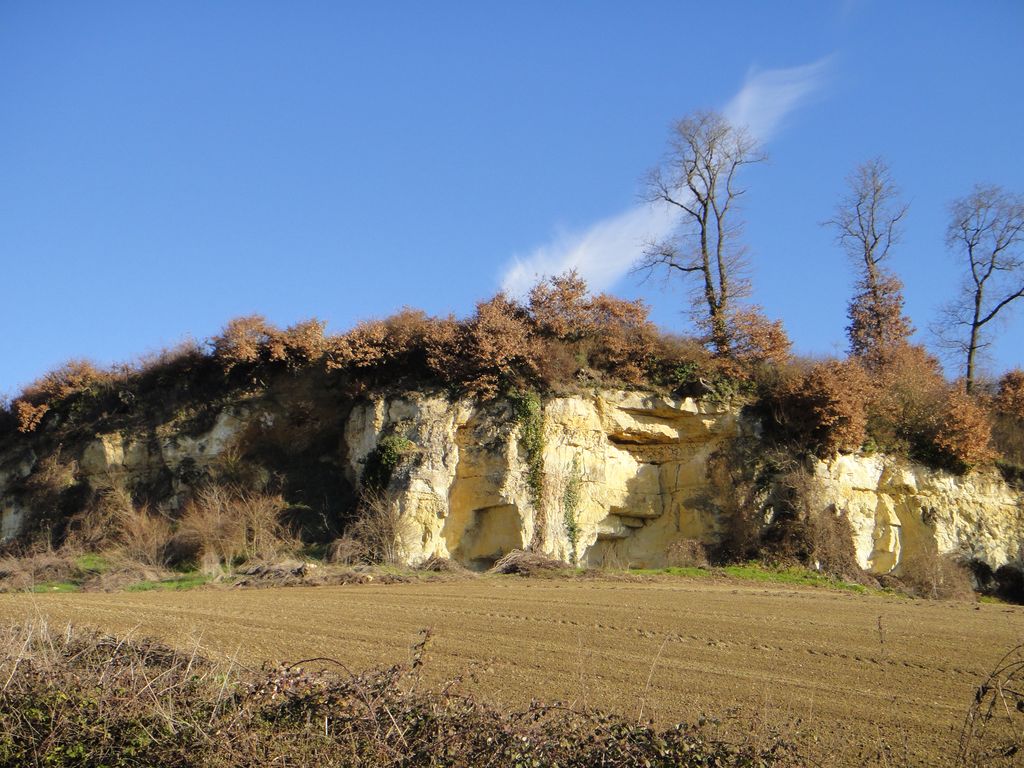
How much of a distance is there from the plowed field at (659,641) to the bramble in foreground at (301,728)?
53.0 inches

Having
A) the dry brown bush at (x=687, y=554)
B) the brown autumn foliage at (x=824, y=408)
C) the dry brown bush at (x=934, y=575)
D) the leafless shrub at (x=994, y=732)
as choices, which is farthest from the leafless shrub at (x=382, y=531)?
the leafless shrub at (x=994, y=732)

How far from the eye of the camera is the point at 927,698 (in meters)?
9.30

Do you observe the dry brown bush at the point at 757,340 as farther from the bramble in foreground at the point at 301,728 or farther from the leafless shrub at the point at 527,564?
the bramble in foreground at the point at 301,728

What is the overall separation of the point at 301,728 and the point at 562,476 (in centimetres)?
1625

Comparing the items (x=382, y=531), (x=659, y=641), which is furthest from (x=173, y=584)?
(x=659, y=641)

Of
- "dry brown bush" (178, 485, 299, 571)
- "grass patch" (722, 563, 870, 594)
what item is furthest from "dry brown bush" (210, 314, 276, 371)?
"grass patch" (722, 563, 870, 594)

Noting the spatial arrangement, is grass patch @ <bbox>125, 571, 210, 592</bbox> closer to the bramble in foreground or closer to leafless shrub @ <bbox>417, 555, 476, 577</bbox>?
leafless shrub @ <bbox>417, 555, 476, 577</bbox>

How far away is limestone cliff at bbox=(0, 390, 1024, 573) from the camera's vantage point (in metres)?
22.8

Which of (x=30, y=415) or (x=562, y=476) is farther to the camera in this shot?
(x=30, y=415)

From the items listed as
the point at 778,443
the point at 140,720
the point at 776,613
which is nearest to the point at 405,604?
the point at 776,613

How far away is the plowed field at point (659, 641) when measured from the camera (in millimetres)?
8906

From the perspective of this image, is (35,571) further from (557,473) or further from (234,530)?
(557,473)

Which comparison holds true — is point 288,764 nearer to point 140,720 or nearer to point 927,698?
point 140,720

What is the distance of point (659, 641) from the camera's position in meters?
12.1
